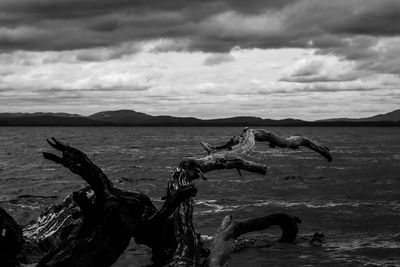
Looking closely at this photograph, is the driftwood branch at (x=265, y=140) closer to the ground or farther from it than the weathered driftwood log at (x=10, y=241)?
farther from it

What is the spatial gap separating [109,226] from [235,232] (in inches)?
172

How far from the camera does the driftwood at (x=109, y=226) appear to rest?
354 inches

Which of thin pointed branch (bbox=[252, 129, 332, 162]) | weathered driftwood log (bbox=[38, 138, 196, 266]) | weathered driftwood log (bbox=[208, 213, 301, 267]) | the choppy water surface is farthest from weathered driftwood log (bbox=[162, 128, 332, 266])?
the choppy water surface

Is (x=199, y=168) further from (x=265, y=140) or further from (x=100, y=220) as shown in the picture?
(x=265, y=140)

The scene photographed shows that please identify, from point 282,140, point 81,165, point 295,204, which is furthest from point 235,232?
point 295,204

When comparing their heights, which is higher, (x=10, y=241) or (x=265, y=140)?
(x=265, y=140)

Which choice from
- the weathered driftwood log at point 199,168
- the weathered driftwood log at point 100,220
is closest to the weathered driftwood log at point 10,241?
the weathered driftwood log at point 100,220

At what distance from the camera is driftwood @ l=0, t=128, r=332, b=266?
898cm

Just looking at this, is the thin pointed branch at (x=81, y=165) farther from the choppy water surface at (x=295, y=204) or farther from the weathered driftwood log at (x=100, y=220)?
the choppy water surface at (x=295, y=204)

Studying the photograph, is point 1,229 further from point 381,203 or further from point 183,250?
point 381,203

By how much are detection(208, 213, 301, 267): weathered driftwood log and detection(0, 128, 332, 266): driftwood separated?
0.09ft

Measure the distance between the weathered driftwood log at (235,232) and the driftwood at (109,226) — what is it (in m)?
0.03

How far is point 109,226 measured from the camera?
9.30 meters

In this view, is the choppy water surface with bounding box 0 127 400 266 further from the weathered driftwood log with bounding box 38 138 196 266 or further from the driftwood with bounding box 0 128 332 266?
the weathered driftwood log with bounding box 38 138 196 266
